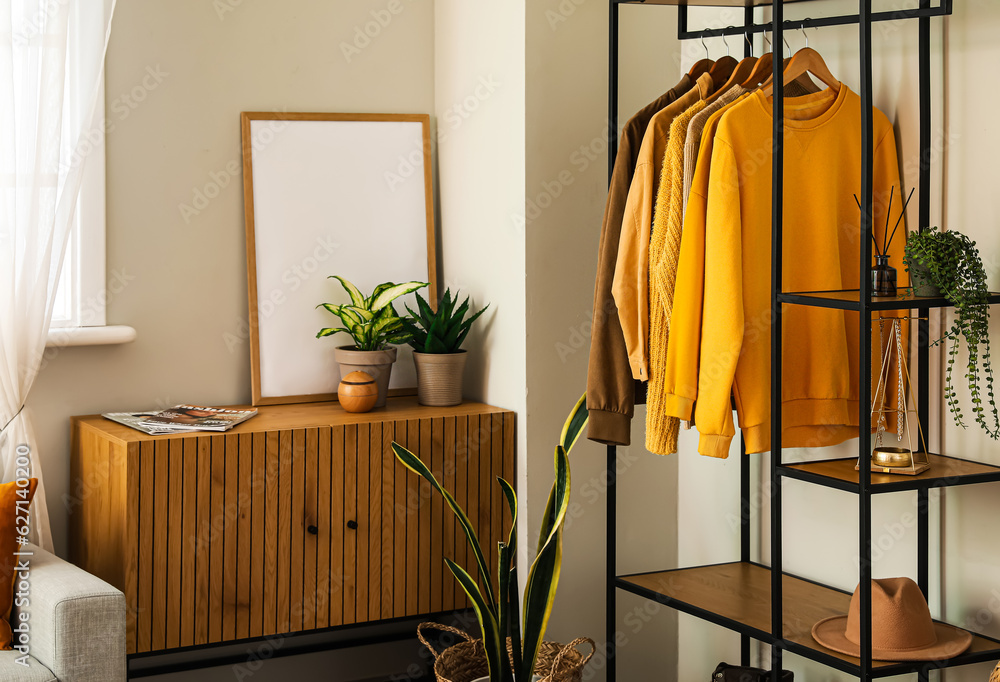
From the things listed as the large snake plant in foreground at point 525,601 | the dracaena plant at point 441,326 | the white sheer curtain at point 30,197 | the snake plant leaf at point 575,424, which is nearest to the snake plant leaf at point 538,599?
the large snake plant in foreground at point 525,601

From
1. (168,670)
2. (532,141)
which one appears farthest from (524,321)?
(168,670)

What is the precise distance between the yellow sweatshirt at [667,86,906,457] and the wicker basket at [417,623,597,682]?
0.75m

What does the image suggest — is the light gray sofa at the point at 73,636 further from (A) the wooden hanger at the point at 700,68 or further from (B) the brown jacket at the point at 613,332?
(A) the wooden hanger at the point at 700,68

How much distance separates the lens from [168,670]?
2.92 metres

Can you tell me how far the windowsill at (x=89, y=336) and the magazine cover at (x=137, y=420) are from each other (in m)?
0.21

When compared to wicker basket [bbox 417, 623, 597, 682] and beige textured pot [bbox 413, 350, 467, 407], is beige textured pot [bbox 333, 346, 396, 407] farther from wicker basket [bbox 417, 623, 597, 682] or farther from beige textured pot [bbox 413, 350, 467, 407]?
wicker basket [bbox 417, 623, 597, 682]

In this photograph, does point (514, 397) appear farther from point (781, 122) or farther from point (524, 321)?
point (781, 122)

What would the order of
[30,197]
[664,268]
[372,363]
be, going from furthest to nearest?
1. [372,363]
2. [30,197]
3. [664,268]

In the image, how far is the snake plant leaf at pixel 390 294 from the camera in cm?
295

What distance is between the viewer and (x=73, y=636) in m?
2.15

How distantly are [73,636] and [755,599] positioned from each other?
61.2 inches

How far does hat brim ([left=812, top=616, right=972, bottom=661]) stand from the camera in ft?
6.51

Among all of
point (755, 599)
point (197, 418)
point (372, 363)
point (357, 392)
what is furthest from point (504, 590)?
point (197, 418)

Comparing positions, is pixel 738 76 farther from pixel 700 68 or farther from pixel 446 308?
pixel 446 308
